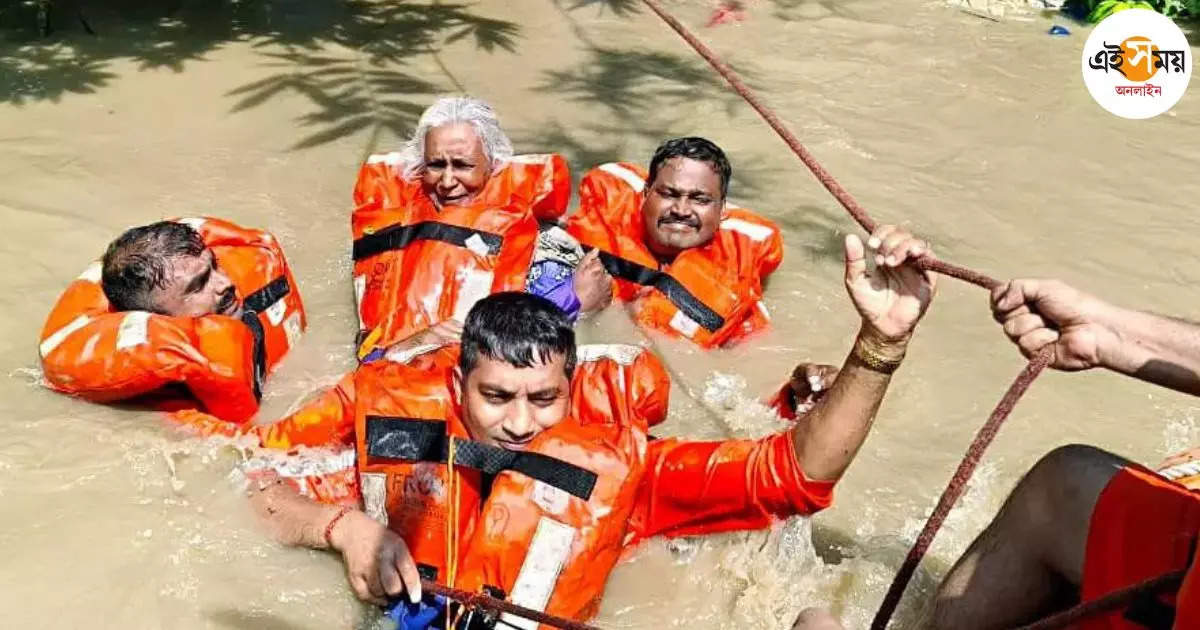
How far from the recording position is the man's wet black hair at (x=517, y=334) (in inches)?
123

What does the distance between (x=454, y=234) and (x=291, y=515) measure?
5.25 feet

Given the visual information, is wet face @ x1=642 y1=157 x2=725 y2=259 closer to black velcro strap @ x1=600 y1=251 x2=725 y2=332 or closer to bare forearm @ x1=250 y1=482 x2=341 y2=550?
black velcro strap @ x1=600 y1=251 x2=725 y2=332

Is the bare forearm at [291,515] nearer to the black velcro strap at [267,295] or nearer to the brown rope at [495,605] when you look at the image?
the brown rope at [495,605]

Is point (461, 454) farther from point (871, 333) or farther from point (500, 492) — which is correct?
point (871, 333)

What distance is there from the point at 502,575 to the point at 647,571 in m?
0.59

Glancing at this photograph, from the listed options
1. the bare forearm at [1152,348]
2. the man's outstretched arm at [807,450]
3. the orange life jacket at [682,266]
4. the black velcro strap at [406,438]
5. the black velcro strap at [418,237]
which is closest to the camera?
the bare forearm at [1152,348]

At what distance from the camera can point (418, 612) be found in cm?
300

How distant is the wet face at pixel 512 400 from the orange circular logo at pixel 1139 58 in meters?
6.44

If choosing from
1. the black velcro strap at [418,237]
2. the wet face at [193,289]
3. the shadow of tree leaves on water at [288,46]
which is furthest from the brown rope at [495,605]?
the shadow of tree leaves on water at [288,46]

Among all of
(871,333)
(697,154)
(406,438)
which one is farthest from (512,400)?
(697,154)

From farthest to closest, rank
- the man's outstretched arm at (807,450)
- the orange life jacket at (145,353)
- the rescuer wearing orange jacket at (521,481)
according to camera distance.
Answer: the orange life jacket at (145,353), the rescuer wearing orange jacket at (521,481), the man's outstretched arm at (807,450)

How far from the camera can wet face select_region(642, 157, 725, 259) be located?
4727mm

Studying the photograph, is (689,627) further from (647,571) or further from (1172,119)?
(1172,119)

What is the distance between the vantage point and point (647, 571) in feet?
11.1
